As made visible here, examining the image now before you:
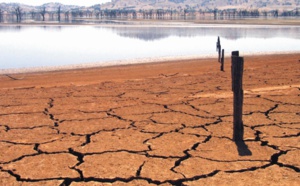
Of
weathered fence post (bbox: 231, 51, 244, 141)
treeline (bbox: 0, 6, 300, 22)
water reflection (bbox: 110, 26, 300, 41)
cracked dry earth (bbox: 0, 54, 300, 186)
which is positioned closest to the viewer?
cracked dry earth (bbox: 0, 54, 300, 186)

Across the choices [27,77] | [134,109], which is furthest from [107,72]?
[134,109]

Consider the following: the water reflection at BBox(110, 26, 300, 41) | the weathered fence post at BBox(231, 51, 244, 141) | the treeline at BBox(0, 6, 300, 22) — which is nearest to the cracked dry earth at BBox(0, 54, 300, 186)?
the weathered fence post at BBox(231, 51, 244, 141)

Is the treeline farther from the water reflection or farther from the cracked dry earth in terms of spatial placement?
the cracked dry earth

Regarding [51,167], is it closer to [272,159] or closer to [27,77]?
[272,159]

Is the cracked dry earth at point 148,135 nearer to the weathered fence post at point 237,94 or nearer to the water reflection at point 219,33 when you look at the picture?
the weathered fence post at point 237,94

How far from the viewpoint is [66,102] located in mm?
7277

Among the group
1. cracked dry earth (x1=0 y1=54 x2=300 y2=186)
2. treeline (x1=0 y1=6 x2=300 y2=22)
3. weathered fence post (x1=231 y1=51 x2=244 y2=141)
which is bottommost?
cracked dry earth (x1=0 y1=54 x2=300 y2=186)

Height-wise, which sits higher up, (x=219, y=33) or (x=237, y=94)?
(x=219, y=33)

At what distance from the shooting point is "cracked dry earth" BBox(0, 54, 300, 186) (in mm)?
3822

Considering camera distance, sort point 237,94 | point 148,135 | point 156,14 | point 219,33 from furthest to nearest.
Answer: point 156,14 < point 219,33 < point 148,135 < point 237,94

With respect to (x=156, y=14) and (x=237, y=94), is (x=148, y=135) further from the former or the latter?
(x=156, y=14)

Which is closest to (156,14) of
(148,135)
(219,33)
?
(219,33)

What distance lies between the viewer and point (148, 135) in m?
5.04

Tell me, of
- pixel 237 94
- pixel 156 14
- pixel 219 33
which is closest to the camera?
pixel 237 94
